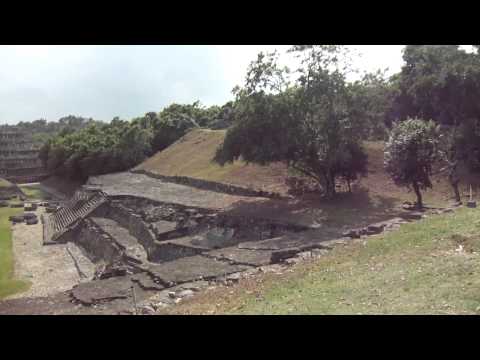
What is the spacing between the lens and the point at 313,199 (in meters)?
22.2

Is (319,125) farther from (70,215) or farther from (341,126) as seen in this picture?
(70,215)

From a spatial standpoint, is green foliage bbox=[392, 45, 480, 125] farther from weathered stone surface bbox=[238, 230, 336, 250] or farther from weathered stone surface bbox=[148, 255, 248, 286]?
weathered stone surface bbox=[148, 255, 248, 286]

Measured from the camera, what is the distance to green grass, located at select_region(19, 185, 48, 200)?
A: 54844 millimetres

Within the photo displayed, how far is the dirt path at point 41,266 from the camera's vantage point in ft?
63.5

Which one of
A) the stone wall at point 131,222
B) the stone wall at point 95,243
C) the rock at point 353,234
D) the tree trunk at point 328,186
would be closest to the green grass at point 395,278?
the rock at point 353,234

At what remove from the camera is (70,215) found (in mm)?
34344

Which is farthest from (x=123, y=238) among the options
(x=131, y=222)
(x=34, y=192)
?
(x=34, y=192)

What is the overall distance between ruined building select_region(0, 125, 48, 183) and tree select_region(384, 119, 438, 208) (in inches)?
2482

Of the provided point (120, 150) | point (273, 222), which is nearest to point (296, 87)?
point (273, 222)

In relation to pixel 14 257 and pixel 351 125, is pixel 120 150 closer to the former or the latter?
pixel 14 257

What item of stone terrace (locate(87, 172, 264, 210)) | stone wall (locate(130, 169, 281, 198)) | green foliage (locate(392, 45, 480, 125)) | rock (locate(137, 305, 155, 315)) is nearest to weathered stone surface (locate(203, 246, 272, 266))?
rock (locate(137, 305, 155, 315))

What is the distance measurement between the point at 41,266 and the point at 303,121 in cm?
1472

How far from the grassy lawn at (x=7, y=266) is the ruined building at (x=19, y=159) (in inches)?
1351

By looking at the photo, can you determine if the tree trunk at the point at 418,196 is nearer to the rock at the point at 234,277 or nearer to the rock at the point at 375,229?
the rock at the point at 375,229
